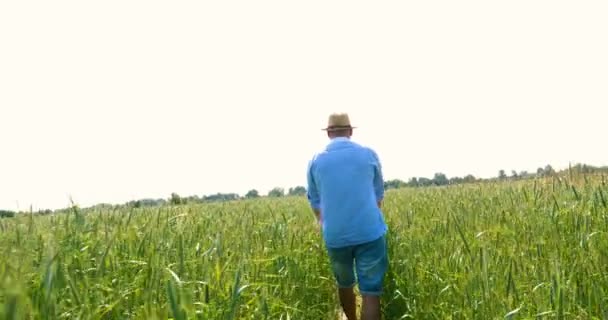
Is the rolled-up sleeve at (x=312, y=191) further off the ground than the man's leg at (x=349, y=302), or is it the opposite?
the rolled-up sleeve at (x=312, y=191)

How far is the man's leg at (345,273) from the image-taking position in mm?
4855

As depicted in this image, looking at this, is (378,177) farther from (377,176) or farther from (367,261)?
(367,261)

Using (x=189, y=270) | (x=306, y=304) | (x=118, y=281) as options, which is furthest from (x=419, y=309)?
(x=118, y=281)

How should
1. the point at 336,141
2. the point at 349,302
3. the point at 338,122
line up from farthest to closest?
the point at 349,302 → the point at 338,122 → the point at 336,141

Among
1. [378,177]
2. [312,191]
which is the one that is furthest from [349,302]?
[378,177]

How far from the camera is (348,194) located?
4.74 m

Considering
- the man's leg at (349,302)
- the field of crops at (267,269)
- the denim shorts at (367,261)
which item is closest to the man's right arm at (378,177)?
the denim shorts at (367,261)

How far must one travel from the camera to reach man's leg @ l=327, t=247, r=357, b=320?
4.86 meters

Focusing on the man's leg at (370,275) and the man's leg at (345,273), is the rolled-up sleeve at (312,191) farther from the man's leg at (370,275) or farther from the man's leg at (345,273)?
the man's leg at (370,275)

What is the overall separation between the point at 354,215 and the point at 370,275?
58cm

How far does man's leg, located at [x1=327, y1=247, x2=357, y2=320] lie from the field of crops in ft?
1.25

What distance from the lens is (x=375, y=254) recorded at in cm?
478

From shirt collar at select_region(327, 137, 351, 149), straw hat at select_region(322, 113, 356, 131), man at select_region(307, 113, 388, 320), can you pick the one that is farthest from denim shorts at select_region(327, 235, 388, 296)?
straw hat at select_region(322, 113, 356, 131)

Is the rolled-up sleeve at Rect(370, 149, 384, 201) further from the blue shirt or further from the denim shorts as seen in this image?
the denim shorts
